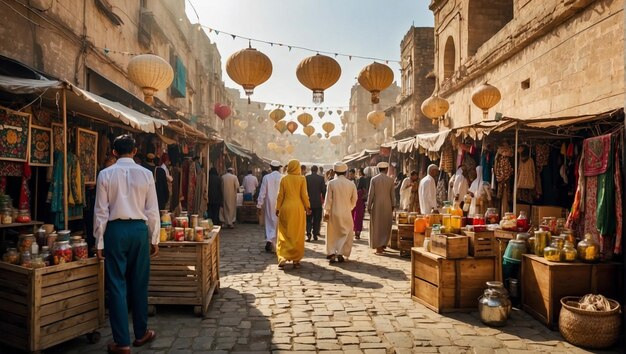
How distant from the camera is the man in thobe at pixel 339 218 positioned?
769cm

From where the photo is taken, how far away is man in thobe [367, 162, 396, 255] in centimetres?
862

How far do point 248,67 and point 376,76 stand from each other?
303 cm

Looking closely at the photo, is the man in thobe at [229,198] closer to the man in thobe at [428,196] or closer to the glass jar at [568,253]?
the man in thobe at [428,196]

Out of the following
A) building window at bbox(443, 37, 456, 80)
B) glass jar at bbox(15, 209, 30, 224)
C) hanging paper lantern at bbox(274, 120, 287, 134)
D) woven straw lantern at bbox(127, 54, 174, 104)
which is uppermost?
building window at bbox(443, 37, 456, 80)

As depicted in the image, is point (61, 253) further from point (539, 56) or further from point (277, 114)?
point (277, 114)

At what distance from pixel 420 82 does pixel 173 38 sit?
13405mm

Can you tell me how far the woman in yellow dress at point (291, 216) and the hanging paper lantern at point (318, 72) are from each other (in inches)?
83.9

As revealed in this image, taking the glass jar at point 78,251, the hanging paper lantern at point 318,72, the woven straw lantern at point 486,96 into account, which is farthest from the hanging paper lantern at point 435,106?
the glass jar at point 78,251

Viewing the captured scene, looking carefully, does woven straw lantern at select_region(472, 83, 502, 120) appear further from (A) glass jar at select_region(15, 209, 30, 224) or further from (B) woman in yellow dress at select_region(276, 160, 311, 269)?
(A) glass jar at select_region(15, 209, 30, 224)

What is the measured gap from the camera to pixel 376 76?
31.2ft

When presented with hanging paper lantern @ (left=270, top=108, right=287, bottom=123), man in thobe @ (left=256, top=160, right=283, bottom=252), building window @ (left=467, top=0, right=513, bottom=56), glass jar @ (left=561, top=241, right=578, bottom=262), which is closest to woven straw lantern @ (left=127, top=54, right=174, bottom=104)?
man in thobe @ (left=256, top=160, right=283, bottom=252)

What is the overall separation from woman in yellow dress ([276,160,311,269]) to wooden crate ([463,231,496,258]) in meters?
2.99

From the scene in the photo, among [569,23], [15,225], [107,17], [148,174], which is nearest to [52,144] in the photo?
[15,225]

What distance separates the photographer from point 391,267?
Result: 734cm
